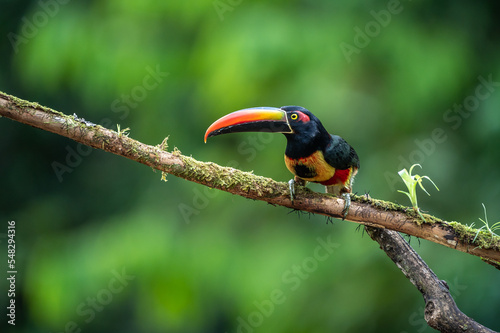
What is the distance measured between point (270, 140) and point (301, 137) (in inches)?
86.0

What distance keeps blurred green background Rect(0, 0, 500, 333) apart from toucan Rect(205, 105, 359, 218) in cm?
170

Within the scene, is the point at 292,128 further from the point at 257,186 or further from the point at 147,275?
the point at 147,275

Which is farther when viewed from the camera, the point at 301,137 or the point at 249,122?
the point at 301,137

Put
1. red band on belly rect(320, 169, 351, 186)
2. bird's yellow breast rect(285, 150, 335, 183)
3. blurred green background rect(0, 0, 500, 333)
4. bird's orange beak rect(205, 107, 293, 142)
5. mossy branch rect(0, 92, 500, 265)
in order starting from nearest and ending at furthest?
A: mossy branch rect(0, 92, 500, 265)
bird's orange beak rect(205, 107, 293, 142)
bird's yellow breast rect(285, 150, 335, 183)
red band on belly rect(320, 169, 351, 186)
blurred green background rect(0, 0, 500, 333)

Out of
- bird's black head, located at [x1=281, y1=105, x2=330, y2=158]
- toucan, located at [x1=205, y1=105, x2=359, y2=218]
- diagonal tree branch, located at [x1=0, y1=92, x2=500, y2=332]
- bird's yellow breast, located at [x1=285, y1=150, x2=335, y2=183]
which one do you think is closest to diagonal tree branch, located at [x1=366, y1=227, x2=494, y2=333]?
diagonal tree branch, located at [x1=0, y1=92, x2=500, y2=332]

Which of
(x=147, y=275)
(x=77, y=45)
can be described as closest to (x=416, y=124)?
(x=147, y=275)

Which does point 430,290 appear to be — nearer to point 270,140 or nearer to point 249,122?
point 249,122

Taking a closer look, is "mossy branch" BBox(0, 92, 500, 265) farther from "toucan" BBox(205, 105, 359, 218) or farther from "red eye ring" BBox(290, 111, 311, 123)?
"red eye ring" BBox(290, 111, 311, 123)

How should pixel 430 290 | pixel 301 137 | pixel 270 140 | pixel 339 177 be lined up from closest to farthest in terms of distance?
pixel 430 290 → pixel 301 137 → pixel 339 177 → pixel 270 140

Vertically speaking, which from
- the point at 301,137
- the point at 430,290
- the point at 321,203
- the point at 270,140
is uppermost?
the point at 270,140

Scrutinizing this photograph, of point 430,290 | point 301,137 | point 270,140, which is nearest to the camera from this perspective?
point 430,290

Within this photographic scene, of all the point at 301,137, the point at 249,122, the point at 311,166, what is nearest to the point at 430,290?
the point at 311,166

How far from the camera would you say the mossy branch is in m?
2.81

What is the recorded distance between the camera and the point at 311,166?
3.56 m
